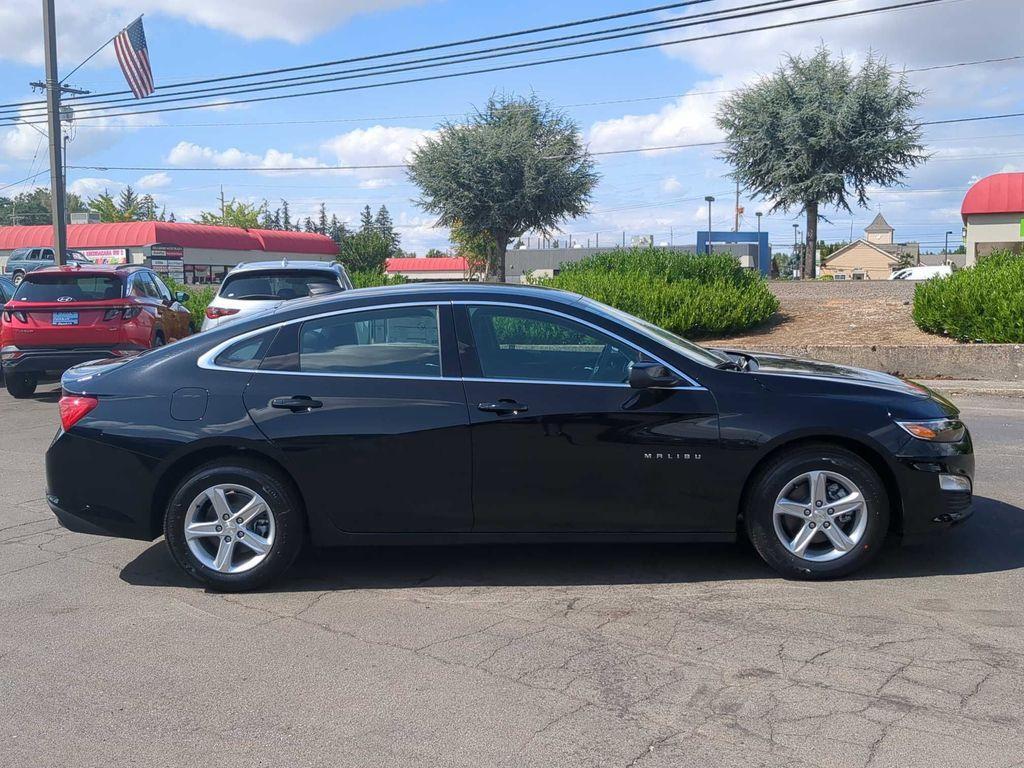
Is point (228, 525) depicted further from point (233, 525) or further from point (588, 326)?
point (588, 326)

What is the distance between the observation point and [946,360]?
586 inches

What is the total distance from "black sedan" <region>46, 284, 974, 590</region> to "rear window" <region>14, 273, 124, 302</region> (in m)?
8.58

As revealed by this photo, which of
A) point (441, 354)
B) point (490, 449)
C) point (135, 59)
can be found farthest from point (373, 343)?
point (135, 59)

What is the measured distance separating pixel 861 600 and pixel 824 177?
95.5 ft

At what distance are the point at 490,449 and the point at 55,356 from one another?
9.96 meters

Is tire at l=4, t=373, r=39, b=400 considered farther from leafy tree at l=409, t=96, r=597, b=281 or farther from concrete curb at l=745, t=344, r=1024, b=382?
leafy tree at l=409, t=96, r=597, b=281

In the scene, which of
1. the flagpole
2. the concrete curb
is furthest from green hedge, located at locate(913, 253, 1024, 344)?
the flagpole

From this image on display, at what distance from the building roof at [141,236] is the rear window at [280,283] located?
4572cm

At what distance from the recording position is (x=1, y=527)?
6941mm

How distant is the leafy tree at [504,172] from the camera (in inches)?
1379

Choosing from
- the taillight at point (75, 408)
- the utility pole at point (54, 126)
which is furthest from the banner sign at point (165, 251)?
the taillight at point (75, 408)

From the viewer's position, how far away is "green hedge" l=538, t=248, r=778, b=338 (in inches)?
724

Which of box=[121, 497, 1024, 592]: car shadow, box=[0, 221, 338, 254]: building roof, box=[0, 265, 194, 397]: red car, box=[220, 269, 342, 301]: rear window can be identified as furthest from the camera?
box=[0, 221, 338, 254]: building roof

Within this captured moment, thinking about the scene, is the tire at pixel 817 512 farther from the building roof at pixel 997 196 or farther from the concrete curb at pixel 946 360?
the building roof at pixel 997 196
